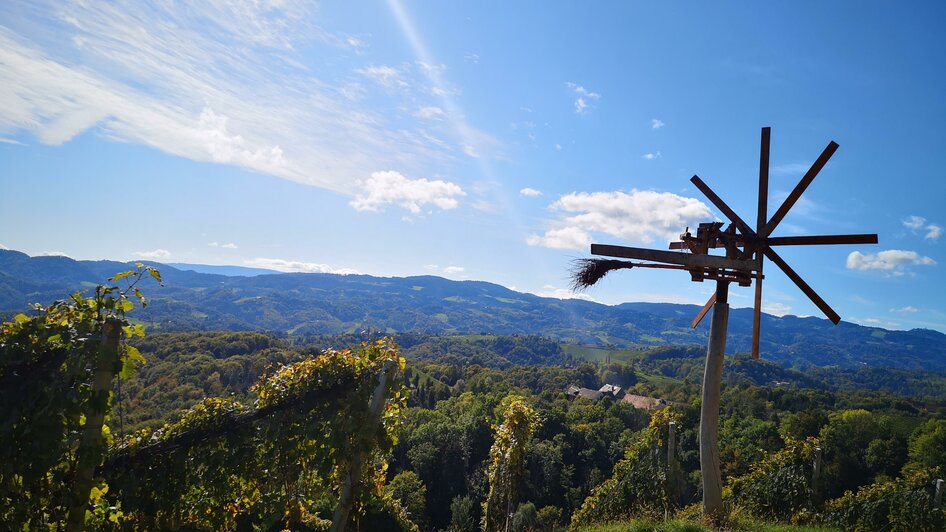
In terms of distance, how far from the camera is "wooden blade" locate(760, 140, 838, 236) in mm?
5523

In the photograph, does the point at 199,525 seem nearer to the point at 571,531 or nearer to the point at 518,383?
the point at 571,531

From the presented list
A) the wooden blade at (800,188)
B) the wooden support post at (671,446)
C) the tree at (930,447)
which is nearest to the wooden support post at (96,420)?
the wooden blade at (800,188)

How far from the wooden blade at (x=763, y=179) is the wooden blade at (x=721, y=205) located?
0.65 feet

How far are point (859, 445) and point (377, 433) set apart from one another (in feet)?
222

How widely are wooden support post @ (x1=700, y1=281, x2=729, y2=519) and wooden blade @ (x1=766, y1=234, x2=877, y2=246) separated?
824 millimetres

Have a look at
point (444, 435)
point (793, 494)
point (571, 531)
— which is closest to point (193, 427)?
point (571, 531)

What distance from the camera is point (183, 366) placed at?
278 ft

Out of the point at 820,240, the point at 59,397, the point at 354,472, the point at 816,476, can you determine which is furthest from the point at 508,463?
the point at 59,397

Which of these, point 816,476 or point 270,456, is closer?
point 270,456

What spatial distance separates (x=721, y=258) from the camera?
5570 millimetres

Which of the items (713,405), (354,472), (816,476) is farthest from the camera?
(816,476)

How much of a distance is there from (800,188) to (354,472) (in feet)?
22.2

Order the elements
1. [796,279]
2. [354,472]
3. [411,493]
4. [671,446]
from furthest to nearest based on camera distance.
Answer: [411,493], [671,446], [354,472], [796,279]

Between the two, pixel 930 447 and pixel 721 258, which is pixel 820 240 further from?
pixel 930 447
